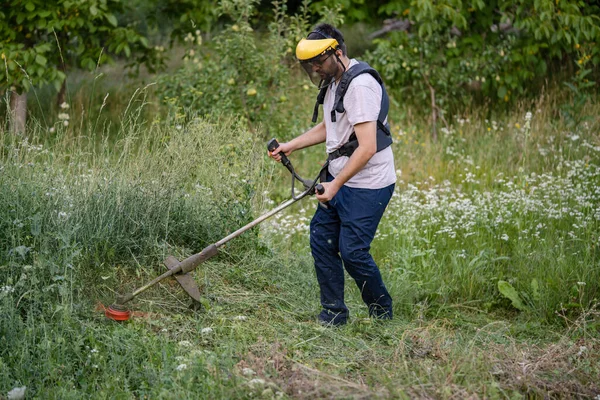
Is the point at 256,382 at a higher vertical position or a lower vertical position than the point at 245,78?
higher

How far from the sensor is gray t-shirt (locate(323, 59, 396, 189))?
4.15 m

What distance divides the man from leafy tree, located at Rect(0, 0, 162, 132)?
3550mm

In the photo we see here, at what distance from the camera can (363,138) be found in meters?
4.13

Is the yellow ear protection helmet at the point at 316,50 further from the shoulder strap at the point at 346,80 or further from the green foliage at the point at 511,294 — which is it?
the green foliage at the point at 511,294

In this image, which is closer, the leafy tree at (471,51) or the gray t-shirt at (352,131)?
the gray t-shirt at (352,131)

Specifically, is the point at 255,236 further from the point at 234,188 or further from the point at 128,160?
the point at 128,160

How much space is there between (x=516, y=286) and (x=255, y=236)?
199cm

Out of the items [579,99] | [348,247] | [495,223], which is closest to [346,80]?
[348,247]

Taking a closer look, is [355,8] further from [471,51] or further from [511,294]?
[511,294]

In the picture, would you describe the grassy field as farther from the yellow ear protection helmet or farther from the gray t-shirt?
the yellow ear protection helmet

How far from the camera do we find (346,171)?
13.7ft

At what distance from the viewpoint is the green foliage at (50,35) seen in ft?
23.6

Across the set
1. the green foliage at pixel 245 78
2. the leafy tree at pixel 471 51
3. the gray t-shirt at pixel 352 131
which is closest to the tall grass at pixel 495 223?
the leafy tree at pixel 471 51

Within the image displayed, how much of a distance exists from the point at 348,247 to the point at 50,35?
5.37 m
